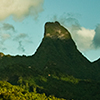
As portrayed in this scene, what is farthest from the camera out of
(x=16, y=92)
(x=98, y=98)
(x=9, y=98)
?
(x=98, y=98)

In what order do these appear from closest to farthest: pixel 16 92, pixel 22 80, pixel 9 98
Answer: pixel 9 98 → pixel 16 92 → pixel 22 80

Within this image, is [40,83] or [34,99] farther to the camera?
[40,83]

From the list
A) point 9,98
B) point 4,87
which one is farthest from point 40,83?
point 9,98

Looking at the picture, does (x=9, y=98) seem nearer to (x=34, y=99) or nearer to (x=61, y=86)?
(x=34, y=99)

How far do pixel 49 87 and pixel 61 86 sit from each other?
13.5 m

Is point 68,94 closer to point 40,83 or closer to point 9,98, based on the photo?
point 40,83

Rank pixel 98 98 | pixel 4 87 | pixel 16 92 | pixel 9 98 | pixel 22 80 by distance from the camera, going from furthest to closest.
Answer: pixel 22 80, pixel 98 98, pixel 4 87, pixel 16 92, pixel 9 98

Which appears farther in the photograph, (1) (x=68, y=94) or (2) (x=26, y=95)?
(1) (x=68, y=94)

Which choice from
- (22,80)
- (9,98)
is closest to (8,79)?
(22,80)

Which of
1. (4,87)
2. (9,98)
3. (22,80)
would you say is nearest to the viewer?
(9,98)

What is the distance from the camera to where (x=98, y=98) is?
174m

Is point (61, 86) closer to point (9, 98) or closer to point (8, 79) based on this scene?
point (8, 79)

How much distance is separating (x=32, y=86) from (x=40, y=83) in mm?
19777

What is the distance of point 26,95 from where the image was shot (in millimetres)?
87125
